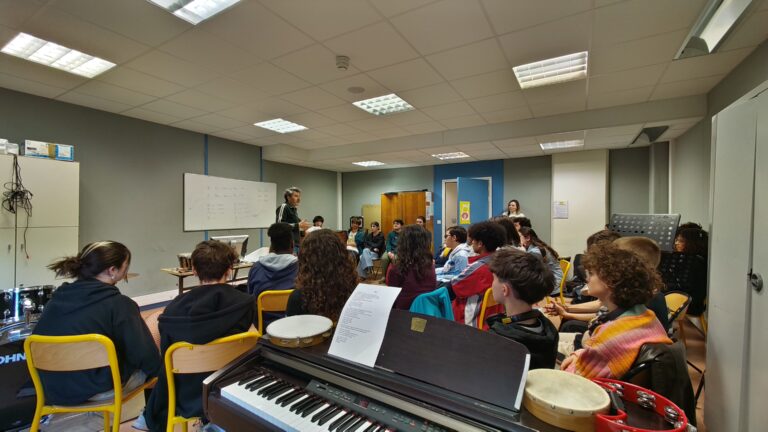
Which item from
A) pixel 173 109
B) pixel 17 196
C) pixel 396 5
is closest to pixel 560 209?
pixel 396 5

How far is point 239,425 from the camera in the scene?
3.03 feet

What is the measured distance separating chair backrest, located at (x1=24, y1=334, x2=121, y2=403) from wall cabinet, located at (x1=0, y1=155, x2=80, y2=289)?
9.71 feet

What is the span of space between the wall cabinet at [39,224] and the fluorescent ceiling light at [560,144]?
649 centimetres

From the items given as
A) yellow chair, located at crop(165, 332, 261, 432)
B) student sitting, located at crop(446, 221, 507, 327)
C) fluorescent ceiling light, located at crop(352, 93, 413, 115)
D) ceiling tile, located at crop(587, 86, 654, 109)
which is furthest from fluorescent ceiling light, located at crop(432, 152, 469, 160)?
yellow chair, located at crop(165, 332, 261, 432)

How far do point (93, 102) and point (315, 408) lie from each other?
497 cm

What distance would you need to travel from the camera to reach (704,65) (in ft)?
10.00

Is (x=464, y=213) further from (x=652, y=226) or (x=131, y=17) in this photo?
(x=131, y=17)

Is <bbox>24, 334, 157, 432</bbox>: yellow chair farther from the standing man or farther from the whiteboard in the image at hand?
the whiteboard

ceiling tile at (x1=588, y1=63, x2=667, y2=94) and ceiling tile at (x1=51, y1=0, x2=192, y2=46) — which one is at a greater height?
ceiling tile at (x1=588, y1=63, x2=667, y2=94)

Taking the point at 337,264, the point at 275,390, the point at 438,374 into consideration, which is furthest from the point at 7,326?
the point at 438,374

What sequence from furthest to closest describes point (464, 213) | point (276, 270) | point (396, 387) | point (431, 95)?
point (464, 213)
point (431, 95)
point (276, 270)
point (396, 387)

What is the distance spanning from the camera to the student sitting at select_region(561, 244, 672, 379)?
1234 mm

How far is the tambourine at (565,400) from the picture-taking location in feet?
2.18

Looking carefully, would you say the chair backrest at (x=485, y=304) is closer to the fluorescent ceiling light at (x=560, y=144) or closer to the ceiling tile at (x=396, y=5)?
the ceiling tile at (x=396, y=5)
